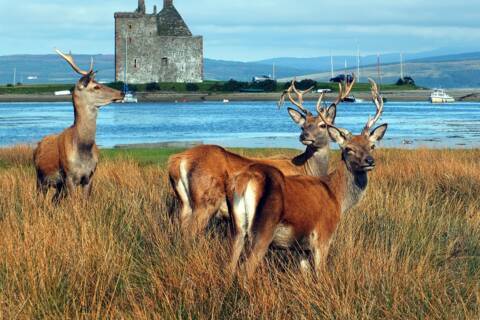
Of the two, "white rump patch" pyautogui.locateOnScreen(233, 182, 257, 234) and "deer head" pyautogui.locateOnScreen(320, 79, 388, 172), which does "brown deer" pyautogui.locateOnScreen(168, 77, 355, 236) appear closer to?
"deer head" pyautogui.locateOnScreen(320, 79, 388, 172)

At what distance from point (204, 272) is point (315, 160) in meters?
Result: 3.53

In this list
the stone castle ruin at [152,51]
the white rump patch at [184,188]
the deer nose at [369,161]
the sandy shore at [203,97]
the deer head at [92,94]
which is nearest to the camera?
the deer nose at [369,161]

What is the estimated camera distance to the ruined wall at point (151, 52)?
8950cm

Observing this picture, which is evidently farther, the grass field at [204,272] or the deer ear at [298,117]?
the deer ear at [298,117]

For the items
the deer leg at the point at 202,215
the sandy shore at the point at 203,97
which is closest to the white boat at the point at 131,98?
the sandy shore at the point at 203,97

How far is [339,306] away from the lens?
615 centimetres

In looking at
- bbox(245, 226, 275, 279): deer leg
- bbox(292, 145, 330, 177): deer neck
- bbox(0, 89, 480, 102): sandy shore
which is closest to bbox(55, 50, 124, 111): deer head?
bbox(292, 145, 330, 177): deer neck

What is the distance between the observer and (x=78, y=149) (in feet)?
35.5

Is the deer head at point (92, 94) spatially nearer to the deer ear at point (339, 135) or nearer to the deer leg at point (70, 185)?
the deer leg at point (70, 185)

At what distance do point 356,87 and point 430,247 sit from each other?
8892 cm

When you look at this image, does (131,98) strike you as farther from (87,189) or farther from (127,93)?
(87,189)

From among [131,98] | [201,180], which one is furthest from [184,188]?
[131,98]

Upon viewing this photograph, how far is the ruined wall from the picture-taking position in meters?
89.5

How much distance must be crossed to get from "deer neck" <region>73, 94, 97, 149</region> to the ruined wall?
259 ft
